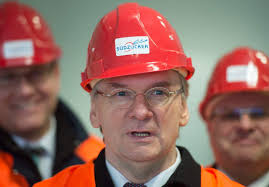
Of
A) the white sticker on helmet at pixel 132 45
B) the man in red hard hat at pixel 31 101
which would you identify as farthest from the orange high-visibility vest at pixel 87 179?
the man in red hard hat at pixel 31 101

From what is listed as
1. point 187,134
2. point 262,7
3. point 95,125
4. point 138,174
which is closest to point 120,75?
point 95,125

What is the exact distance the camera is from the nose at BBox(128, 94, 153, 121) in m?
1.75

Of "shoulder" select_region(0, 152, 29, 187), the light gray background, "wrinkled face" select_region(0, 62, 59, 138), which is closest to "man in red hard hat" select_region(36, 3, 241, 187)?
"shoulder" select_region(0, 152, 29, 187)

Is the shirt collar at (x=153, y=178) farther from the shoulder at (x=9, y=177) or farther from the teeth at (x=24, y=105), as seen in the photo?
the teeth at (x=24, y=105)

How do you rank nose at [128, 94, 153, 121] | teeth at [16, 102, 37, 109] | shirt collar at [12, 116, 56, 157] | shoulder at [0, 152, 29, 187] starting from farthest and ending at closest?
shirt collar at [12, 116, 56, 157] < teeth at [16, 102, 37, 109] < shoulder at [0, 152, 29, 187] < nose at [128, 94, 153, 121]

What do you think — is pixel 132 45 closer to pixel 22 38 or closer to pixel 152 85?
pixel 152 85

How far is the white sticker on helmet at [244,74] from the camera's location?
9.23 ft

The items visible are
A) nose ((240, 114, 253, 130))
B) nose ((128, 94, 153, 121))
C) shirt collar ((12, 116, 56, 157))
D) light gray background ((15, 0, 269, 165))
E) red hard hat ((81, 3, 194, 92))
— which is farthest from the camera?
light gray background ((15, 0, 269, 165))

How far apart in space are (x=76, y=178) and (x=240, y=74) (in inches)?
58.3

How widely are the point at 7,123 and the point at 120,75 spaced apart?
1.43 meters

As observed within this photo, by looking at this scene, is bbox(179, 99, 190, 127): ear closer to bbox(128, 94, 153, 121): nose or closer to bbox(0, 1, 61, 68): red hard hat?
bbox(128, 94, 153, 121): nose

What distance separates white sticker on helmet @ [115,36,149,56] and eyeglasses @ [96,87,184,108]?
0.59ft

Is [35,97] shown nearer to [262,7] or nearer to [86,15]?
[86,15]

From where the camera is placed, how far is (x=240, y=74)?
9.45 ft
